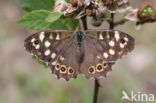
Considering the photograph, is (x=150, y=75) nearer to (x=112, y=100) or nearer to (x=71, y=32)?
(x=112, y=100)

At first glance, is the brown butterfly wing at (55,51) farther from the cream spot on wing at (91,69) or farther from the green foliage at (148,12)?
the green foliage at (148,12)

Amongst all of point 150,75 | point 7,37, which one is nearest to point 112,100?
point 150,75

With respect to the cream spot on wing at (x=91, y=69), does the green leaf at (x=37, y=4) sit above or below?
above

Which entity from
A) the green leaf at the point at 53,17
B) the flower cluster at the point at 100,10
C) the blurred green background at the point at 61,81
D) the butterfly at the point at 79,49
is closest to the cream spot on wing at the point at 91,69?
the butterfly at the point at 79,49

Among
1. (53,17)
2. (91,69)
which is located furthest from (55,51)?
(53,17)

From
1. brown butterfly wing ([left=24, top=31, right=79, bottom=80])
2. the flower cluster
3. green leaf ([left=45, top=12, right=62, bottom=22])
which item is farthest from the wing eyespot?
green leaf ([left=45, top=12, right=62, bottom=22])

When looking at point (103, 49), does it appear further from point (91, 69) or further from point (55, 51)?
point (55, 51)

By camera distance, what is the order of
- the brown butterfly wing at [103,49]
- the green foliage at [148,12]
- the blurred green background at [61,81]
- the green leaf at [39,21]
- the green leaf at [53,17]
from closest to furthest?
the green leaf at [53,17] → the green leaf at [39,21] → the brown butterfly wing at [103,49] → the green foliage at [148,12] → the blurred green background at [61,81]
